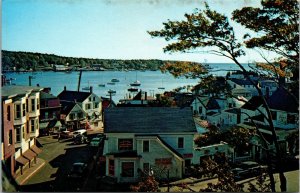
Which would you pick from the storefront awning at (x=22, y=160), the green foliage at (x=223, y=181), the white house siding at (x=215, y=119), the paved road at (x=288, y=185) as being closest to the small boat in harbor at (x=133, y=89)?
the white house siding at (x=215, y=119)

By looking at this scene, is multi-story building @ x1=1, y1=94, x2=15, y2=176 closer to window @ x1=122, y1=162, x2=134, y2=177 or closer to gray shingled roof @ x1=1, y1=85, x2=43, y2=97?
gray shingled roof @ x1=1, y1=85, x2=43, y2=97

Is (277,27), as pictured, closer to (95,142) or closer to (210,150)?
(210,150)

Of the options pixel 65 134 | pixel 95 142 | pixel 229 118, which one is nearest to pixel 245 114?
pixel 229 118

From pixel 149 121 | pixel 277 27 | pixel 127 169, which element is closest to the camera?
pixel 277 27

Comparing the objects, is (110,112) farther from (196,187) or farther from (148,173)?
(196,187)

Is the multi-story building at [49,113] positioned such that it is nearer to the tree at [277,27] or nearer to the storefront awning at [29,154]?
the storefront awning at [29,154]
